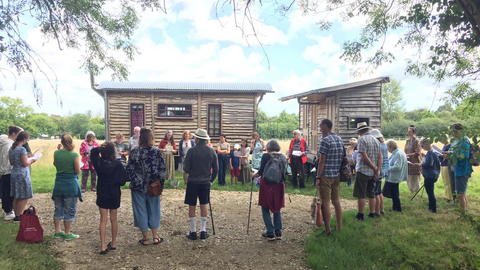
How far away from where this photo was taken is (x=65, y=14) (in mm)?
6090

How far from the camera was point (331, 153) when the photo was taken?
5129 mm

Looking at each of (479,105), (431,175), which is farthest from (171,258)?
(479,105)

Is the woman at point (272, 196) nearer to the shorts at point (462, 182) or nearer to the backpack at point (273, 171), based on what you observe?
the backpack at point (273, 171)

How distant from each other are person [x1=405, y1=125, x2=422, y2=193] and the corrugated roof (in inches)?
324

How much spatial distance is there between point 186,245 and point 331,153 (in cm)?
275

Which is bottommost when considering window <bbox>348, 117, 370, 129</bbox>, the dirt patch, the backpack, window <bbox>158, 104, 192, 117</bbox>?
the dirt patch

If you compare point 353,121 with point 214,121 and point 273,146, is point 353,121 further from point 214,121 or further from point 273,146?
point 273,146

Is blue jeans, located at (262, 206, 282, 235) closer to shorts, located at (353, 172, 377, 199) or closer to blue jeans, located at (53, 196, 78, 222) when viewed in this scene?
shorts, located at (353, 172, 377, 199)

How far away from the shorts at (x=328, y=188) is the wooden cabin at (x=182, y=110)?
10147mm

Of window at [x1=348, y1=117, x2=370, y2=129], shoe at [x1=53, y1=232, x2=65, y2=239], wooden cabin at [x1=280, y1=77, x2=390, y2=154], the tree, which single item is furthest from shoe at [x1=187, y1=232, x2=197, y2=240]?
the tree

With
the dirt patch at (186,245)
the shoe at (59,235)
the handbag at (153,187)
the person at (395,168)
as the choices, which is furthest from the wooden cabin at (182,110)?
the handbag at (153,187)

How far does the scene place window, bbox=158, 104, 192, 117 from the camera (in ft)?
→ 50.7

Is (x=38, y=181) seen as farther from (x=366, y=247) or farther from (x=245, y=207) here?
(x=366, y=247)

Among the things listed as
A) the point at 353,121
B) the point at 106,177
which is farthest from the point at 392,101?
the point at 106,177
